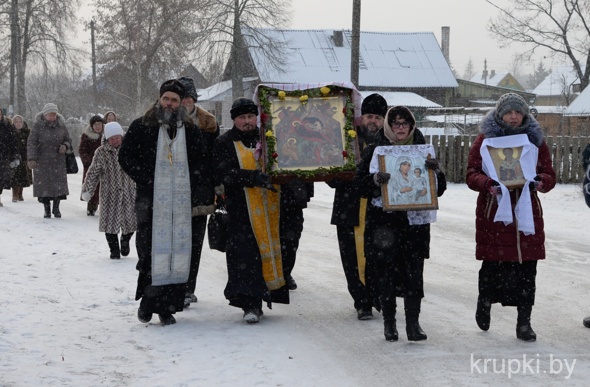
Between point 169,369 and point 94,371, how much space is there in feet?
1.66

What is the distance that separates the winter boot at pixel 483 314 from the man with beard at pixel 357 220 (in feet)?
3.16

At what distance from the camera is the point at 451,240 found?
13.0 m

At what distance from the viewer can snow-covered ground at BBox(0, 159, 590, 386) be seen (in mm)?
6023

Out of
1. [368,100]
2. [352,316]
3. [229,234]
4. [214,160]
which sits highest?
[368,100]

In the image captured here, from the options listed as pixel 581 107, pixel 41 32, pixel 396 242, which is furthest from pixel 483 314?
pixel 41 32

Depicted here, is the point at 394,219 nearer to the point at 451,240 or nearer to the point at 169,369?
the point at 169,369

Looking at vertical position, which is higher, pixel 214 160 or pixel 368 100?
pixel 368 100

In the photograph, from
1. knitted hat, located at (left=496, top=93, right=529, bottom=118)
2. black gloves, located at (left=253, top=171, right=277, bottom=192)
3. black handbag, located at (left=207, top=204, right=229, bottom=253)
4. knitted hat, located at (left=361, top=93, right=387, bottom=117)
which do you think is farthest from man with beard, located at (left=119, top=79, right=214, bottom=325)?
knitted hat, located at (left=496, top=93, right=529, bottom=118)

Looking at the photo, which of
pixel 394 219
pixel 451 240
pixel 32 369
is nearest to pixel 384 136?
pixel 394 219

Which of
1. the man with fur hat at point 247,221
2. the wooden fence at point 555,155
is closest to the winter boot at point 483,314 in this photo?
the man with fur hat at point 247,221

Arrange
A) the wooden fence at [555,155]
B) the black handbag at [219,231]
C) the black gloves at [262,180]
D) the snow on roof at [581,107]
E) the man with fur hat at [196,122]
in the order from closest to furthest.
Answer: the black gloves at [262,180]
the black handbag at [219,231]
the man with fur hat at [196,122]
the wooden fence at [555,155]
the snow on roof at [581,107]

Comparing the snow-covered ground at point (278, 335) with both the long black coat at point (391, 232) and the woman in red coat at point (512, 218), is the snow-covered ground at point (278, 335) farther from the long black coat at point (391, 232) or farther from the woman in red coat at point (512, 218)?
the long black coat at point (391, 232)

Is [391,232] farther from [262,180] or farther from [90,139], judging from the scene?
[90,139]

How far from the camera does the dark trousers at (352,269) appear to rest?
7.90 metres
